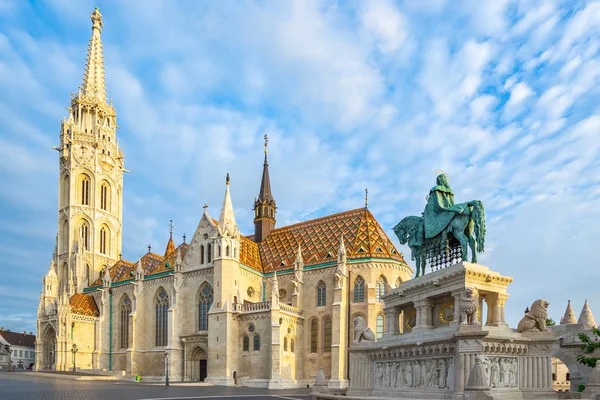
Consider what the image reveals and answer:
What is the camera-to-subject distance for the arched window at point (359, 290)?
134 ft

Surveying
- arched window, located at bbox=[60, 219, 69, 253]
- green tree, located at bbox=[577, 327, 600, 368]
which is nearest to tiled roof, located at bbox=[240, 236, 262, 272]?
arched window, located at bbox=[60, 219, 69, 253]

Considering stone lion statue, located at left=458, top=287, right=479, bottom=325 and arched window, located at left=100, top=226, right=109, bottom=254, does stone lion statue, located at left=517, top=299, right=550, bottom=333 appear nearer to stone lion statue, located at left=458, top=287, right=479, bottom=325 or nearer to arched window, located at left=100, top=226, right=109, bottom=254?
stone lion statue, located at left=458, top=287, right=479, bottom=325

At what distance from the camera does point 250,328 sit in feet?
130

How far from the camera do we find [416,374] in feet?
52.5

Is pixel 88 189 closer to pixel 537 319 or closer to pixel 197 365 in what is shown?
pixel 197 365

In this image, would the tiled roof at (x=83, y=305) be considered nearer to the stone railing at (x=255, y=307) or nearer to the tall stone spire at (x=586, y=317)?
the stone railing at (x=255, y=307)

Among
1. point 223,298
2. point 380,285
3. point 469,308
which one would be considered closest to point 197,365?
point 223,298

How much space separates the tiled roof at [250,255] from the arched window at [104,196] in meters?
23.3

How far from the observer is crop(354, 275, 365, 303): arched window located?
4091 cm

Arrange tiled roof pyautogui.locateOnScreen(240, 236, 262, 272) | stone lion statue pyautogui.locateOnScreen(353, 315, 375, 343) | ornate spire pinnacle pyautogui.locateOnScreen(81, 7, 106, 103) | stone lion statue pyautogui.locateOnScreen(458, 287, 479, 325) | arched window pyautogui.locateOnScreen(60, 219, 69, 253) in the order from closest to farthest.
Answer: stone lion statue pyautogui.locateOnScreen(458, 287, 479, 325), stone lion statue pyautogui.locateOnScreen(353, 315, 375, 343), tiled roof pyautogui.locateOnScreen(240, 236, 262, 272), arched window pyautogui.locateOnScreen(60, 219, 69, 253), ornate spire pinnacle pyautogui.locateOnScreen(81, 7, 106, 103)

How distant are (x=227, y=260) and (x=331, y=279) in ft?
28.0

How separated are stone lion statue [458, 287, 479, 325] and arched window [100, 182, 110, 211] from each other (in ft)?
184

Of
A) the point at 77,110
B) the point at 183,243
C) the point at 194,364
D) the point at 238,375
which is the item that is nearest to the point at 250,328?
the point at 238,375

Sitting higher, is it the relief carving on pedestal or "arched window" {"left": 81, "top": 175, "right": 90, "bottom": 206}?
"arched window" {"left": 81, "top": 175, "right": 90, "bottom": 206}
